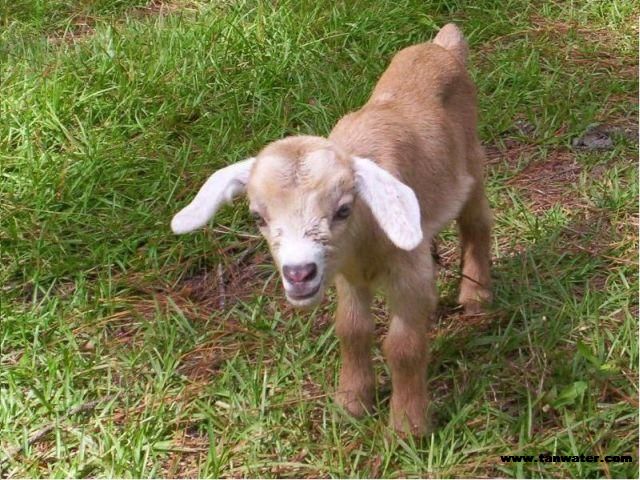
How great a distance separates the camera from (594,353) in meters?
3.79

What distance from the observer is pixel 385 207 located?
3.11m

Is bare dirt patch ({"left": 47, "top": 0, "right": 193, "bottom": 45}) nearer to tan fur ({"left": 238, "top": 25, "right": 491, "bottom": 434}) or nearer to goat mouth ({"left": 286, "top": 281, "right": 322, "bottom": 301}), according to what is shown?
tan fur ({"left": 238, "top": 25, "right": 491, "bottom": 434})

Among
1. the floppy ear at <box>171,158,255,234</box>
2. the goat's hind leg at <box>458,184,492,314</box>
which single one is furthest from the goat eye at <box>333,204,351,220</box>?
the goat's hind leg at <box>458,184,492,314</box>

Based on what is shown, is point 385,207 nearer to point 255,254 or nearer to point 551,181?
point 255,254

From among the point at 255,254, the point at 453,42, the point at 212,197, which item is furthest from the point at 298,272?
the point at 453,42

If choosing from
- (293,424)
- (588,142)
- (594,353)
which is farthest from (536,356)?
(588,142)

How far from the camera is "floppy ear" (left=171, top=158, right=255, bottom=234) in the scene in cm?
329

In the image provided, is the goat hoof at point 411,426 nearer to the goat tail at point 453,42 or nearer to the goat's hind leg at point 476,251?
the goat's hind leg at point 476,251

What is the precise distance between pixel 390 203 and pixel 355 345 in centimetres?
82

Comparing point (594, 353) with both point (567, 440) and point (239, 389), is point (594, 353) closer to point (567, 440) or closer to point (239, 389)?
point (567, 440)

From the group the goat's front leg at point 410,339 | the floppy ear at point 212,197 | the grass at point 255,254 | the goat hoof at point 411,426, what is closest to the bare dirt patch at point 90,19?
Answer: the grass at point 255,254

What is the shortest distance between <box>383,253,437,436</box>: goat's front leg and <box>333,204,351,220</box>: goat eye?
0.39 metres

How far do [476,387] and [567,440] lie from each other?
44cm

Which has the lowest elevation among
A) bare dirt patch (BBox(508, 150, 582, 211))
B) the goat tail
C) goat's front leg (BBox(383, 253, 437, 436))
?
bare dirt patch (BBox(508, 150, 582, 211))
